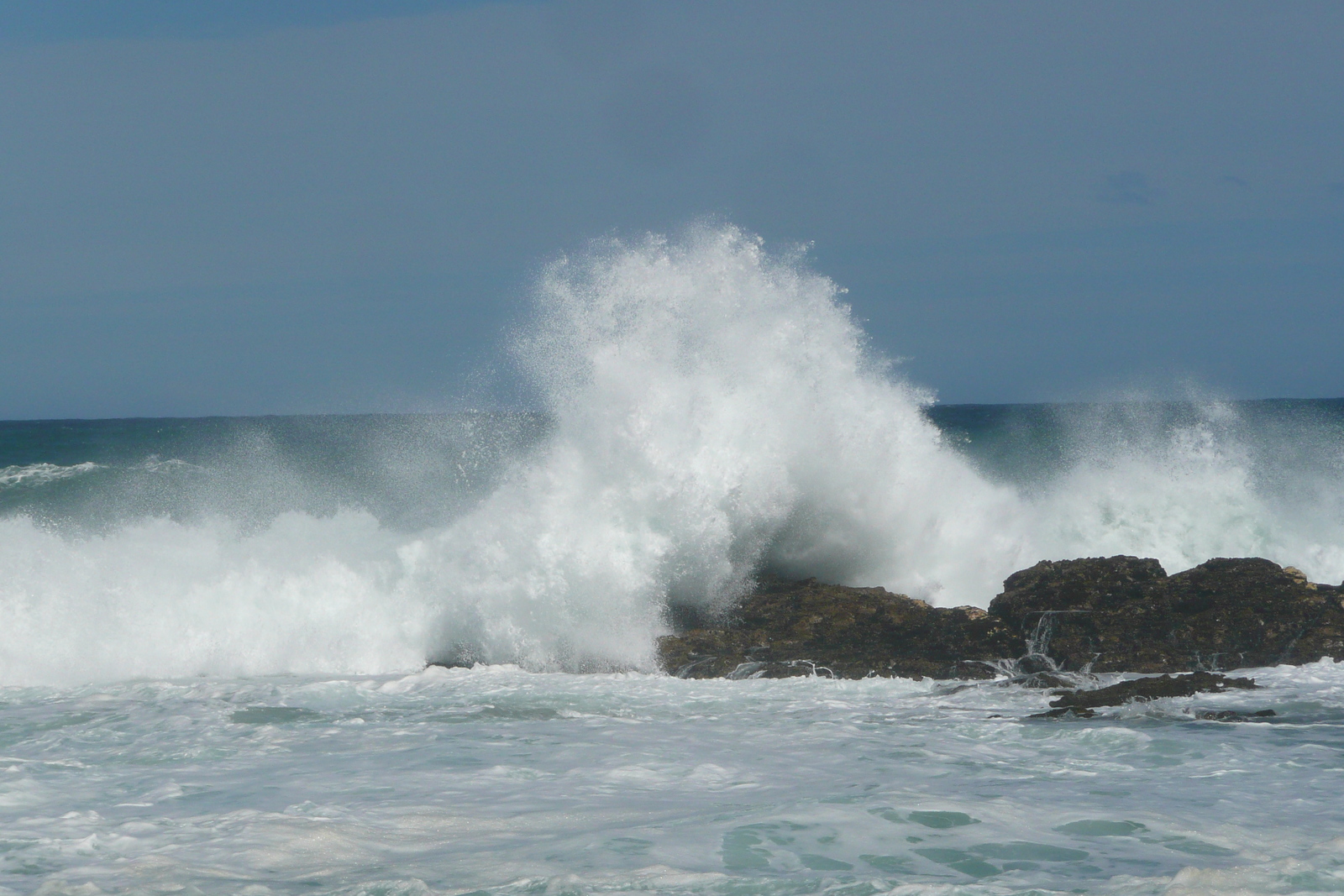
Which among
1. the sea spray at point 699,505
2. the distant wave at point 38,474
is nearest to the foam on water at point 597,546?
the sea spray at point 699,505

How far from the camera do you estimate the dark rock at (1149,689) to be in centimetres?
827

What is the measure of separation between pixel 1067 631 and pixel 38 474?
27229mm

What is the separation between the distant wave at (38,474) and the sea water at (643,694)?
40.8 feet

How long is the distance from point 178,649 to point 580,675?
4.09m

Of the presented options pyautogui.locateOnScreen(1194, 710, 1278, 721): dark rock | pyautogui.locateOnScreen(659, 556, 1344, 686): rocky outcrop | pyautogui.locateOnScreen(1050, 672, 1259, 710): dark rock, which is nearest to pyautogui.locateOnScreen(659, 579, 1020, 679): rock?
pyautogui.locateOnScreen(659, 556, 1344, 686): rocky outcrop

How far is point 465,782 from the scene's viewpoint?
676 cm

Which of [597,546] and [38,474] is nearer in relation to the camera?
[597,546]

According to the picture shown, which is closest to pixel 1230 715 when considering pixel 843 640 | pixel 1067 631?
pixel 1067 631

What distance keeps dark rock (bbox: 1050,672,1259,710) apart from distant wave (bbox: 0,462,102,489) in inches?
1022

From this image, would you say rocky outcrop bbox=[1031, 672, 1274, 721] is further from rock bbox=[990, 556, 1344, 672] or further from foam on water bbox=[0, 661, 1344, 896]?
rock bbox=[990, 556, 1344, 672]

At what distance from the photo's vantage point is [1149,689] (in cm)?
839

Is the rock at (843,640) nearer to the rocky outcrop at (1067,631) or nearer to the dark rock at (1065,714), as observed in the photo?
the rocky outcrop at (1067,631)

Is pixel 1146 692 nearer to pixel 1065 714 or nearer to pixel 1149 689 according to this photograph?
pixel 1149 689

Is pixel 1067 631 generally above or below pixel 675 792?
above
